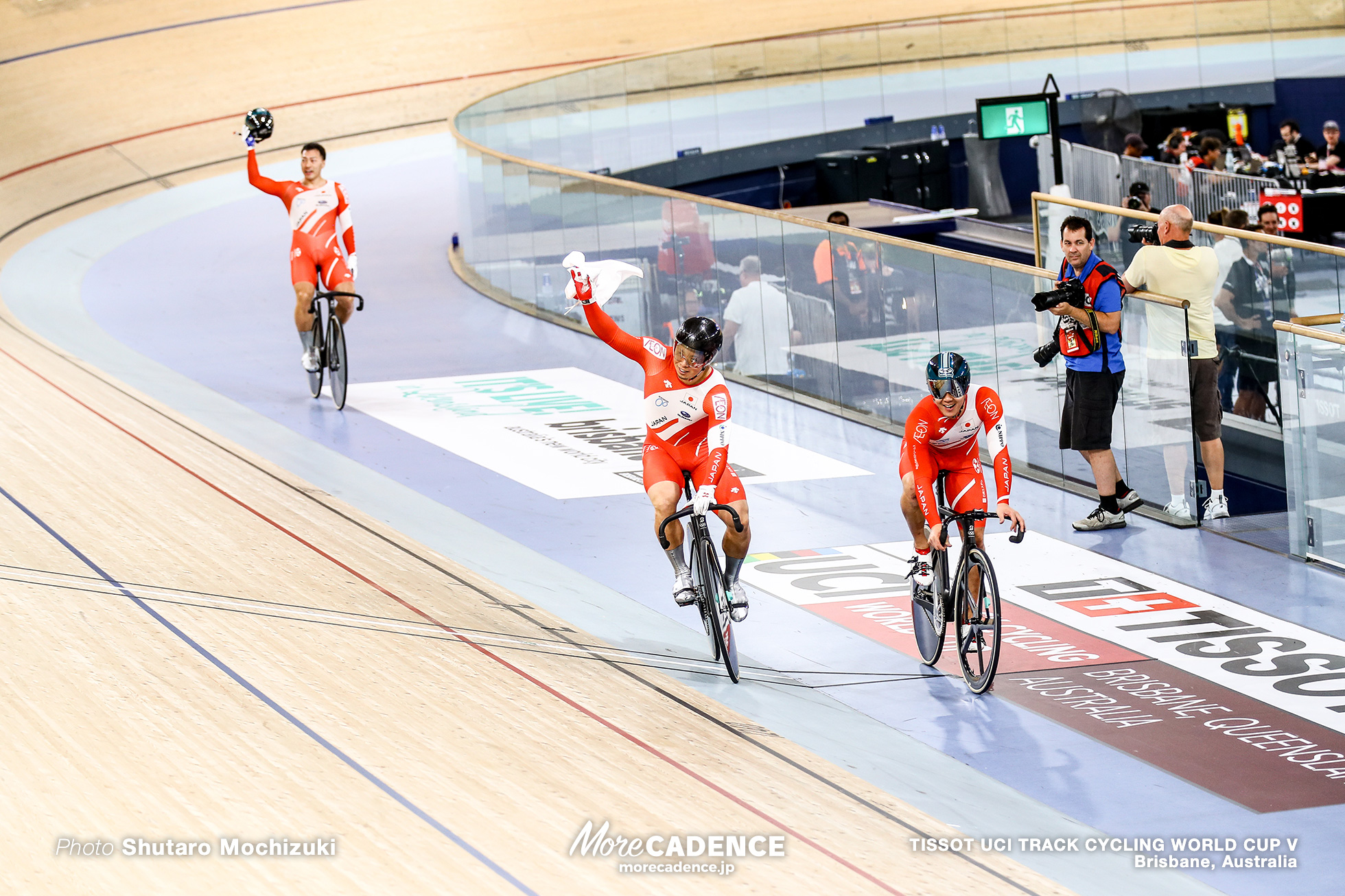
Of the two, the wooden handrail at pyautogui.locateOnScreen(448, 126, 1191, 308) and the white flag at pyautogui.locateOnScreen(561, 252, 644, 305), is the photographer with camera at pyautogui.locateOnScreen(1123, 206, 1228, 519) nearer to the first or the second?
the wooden handrail at pyautogui.locateOnScreen(448, 126, 1191, 308)

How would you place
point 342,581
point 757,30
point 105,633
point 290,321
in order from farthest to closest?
1. point 757,30
2. point 290,321
3. point 342,581
4. point 105,633

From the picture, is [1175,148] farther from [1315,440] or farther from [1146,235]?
[1315,440]

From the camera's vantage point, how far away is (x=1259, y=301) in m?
8.15

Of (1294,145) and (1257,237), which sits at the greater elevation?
(1294,145)

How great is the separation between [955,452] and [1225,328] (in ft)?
9.38

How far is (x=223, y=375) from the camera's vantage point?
10508mm

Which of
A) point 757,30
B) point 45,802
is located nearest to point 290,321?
point 45,802

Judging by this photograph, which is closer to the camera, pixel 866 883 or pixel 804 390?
pixel 866 883

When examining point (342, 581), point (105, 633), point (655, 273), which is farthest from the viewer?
point (655, 273)

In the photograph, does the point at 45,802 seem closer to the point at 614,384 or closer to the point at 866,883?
the point at 866,883

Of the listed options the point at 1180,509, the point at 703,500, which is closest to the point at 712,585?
the point at 703,500

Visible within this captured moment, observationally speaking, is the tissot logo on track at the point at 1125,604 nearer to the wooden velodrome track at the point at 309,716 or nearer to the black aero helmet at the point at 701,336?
the wooden velodrome track at the point at 309,716

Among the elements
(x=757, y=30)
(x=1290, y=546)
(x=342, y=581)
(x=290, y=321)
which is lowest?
(x=1290, y=546)

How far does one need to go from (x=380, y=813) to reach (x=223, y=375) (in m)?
7.16
